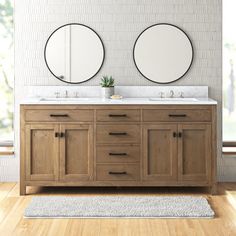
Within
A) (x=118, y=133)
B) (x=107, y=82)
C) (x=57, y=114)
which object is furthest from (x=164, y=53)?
(x=57, y=114)

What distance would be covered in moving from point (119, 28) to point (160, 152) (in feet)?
4.51

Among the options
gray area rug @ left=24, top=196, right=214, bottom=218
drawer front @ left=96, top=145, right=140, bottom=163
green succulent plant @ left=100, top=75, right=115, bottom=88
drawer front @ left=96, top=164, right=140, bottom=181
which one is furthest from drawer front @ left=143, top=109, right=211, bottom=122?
gray area rug @ left=24, top=196, right=214, bottom=218

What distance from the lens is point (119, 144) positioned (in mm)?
5738

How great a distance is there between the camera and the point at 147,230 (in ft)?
15.1

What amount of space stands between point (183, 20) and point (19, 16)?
1.65 meters

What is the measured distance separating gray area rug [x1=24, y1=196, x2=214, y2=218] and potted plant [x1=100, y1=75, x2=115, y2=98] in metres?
1.07

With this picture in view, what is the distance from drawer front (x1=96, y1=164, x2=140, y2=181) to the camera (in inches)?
226

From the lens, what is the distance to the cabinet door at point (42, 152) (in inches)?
225

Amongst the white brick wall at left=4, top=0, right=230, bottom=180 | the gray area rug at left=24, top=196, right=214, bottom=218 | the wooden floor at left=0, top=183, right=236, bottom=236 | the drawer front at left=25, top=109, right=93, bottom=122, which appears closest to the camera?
the wooden floor at left=0, top=183, right=236, bottom=236

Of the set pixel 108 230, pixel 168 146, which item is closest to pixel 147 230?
pixel 108 230

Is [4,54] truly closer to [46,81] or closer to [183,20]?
[46,81]

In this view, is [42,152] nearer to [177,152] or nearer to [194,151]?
[177,152]

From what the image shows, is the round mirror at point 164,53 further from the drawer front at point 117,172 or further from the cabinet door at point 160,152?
the drawer front at point 117,172

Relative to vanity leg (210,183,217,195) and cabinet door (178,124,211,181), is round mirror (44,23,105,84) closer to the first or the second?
cabinet door (178,124,211,181)
